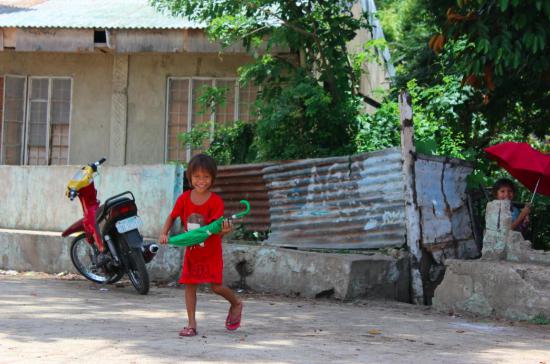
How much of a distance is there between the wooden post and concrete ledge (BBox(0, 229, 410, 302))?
0.27ft

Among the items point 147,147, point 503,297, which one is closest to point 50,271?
point 147,147

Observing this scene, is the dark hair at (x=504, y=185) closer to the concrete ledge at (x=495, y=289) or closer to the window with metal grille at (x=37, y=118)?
the concrete ledge at (x=495, y=289)

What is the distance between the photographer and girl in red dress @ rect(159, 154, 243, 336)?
16.8 feet

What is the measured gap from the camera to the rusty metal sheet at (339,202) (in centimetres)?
749

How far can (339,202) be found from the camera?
783cm

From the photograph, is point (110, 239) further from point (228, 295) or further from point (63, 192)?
point (228, 295)

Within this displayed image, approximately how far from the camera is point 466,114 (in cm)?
1005

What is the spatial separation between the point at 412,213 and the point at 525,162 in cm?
121

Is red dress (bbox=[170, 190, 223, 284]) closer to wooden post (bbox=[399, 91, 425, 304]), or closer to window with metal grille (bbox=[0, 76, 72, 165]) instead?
wooden post (bbox=[399, 91, 425, 304])

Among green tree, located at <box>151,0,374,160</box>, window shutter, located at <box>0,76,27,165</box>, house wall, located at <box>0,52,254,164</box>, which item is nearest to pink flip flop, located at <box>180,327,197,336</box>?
green tree, located at <box>151,0,374,160</box>

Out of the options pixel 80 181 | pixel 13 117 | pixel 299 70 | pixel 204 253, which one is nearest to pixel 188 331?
pixel 204 253

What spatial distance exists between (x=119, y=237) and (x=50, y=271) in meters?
2.22

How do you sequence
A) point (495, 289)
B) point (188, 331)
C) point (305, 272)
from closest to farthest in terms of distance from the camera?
point (188, 331) < point (495, 289) < point (305, 272)

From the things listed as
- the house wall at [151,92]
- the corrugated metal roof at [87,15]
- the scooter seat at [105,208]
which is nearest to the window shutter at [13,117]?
the corrugated metal roof at [87,15]
